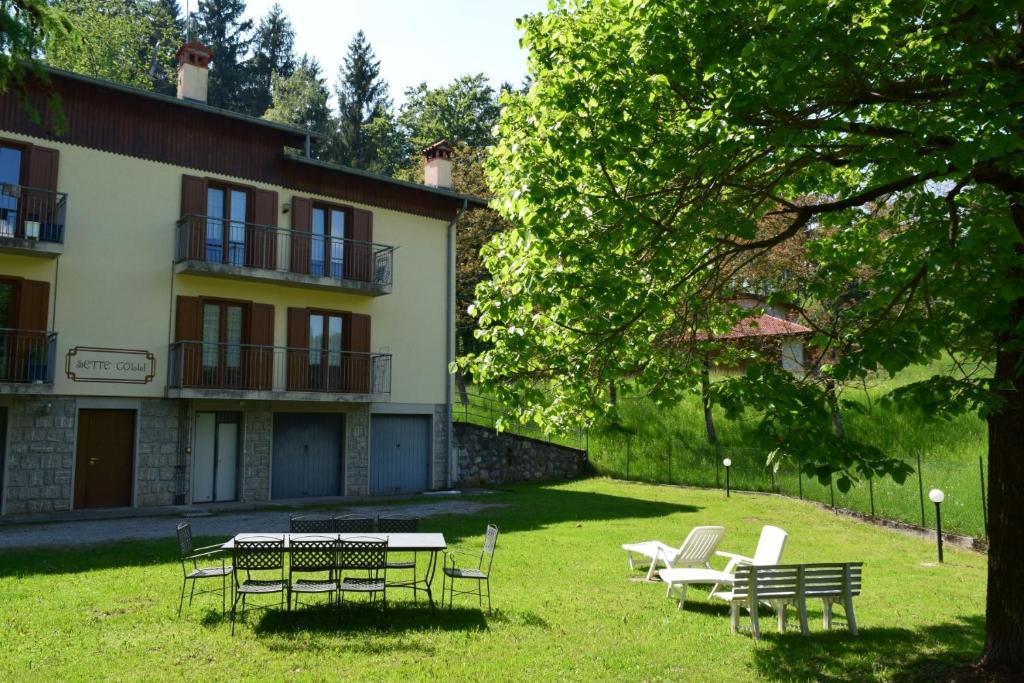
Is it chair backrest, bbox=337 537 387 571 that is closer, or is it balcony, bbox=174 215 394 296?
chair backrest, bbox=337 537 387 571

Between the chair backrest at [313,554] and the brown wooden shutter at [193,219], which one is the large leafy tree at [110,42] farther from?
the chair backrest at [313,554]

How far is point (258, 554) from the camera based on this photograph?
7898mm

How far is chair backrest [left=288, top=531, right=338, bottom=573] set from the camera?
310 inches

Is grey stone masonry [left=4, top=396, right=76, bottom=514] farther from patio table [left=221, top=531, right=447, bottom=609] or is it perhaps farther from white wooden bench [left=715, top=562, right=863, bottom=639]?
white wooden bench [left=715, top=562, right=863, bottom=639]

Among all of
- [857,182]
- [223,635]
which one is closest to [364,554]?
[223,635]

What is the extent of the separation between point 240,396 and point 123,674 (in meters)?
12.7

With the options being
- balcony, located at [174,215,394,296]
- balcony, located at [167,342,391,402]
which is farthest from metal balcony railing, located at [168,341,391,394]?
balcony, located at [174,215,394,296]

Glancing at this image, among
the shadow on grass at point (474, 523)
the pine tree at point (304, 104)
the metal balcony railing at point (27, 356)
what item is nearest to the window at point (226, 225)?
the metal balcony railing at point (27, 356)

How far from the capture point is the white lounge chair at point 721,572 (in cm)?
897

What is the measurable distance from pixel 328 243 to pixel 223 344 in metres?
4.25

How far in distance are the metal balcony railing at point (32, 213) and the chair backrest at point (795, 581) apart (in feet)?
49.0

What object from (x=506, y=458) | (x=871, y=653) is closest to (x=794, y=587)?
(x=871, y=653)

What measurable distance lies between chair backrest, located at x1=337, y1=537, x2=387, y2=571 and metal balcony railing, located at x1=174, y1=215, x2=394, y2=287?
474 inches

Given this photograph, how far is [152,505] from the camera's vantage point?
17594 mm
